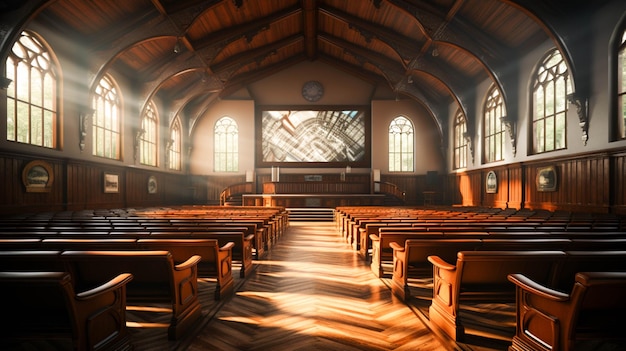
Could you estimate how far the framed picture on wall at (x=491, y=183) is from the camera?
44.6 feet

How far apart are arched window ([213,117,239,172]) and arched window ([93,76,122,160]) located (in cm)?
742

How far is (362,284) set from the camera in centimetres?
465

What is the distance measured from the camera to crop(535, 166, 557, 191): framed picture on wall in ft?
33.6

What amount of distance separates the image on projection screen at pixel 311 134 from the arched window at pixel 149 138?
20.4ft

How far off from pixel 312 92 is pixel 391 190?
7.52 meters

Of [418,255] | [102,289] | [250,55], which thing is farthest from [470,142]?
[102,289]

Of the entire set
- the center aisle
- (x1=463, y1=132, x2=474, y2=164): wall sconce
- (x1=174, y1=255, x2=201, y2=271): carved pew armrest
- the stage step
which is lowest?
the stage step

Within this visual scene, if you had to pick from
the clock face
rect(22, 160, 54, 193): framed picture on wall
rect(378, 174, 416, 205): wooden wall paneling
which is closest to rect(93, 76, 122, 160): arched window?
rect(22, 160, 54, 193): framed picture on wall

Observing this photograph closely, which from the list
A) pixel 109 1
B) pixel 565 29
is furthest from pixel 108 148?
pixel 565 29

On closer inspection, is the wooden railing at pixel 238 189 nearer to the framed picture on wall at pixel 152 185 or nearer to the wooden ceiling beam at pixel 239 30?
the framed picture on wall at pixel 152 185

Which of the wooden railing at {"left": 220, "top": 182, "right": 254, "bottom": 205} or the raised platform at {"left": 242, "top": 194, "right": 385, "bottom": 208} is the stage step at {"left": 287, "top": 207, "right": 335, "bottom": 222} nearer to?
the raised platform at {"left": 242, "top": 194, "right": 385, "bottom": 208}

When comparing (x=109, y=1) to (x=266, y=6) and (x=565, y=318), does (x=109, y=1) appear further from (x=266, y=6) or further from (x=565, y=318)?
(x=565, y=318)

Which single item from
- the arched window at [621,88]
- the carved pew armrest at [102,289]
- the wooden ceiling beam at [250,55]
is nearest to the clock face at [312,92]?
the wooden ceiling beam at [250,55]

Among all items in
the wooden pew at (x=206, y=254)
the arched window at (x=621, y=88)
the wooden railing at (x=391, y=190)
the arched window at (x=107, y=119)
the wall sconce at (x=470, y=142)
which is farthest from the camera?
the wooden railing at (x=391, y=190)
